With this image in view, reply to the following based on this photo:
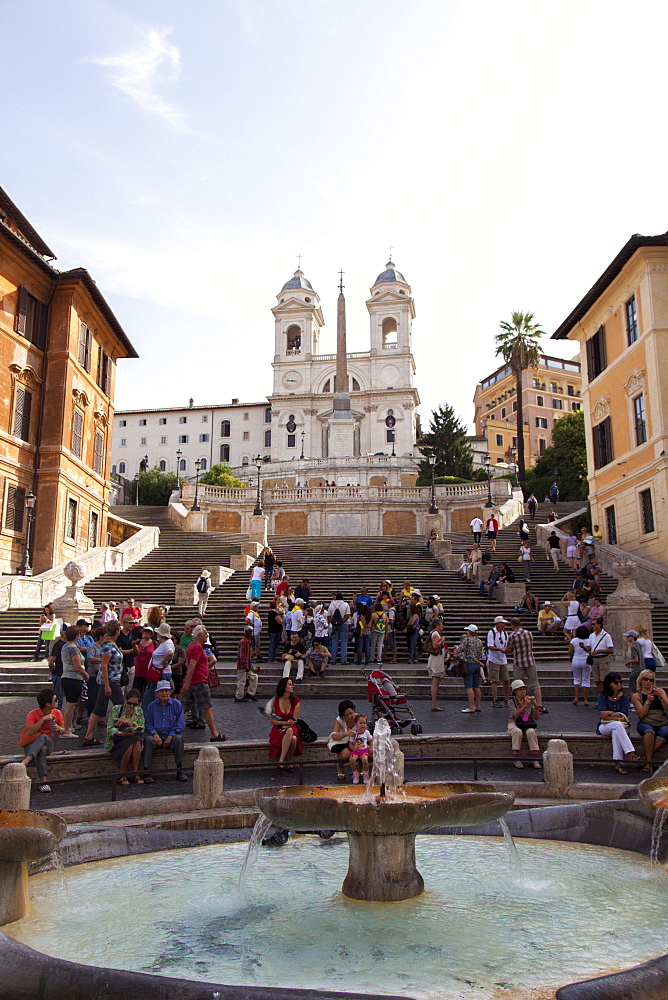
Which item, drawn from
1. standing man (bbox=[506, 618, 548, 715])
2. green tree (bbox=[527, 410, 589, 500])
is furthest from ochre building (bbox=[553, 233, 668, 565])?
green tree (bbox=[527, 410, 589, 500])

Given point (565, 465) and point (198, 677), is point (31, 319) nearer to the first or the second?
point (198, 677)

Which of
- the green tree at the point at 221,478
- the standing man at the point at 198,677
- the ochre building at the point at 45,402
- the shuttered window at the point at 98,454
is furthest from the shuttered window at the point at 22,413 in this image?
the green tree at the point at 221,478

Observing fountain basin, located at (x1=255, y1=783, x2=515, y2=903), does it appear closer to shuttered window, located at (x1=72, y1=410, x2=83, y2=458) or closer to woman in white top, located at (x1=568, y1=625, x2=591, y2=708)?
woman in white top, located at (x1=568, y1=625, x2=591, y2=708)

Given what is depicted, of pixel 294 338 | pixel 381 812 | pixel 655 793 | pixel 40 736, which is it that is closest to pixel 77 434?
pixel 40 736

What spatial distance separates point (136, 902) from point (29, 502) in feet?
65.6

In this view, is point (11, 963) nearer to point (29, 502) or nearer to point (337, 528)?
point (29, 502)

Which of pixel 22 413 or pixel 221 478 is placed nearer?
pixel 22 413

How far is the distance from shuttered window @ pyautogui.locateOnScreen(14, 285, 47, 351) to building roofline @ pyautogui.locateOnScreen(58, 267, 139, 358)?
4.72 ft

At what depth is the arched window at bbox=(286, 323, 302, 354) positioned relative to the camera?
90.9 m

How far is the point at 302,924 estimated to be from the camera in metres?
5.52

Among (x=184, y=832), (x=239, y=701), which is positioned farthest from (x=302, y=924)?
(x=239, y=701)

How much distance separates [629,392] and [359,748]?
71.4 ft

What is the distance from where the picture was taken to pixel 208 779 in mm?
7871

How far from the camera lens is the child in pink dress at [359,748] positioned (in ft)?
28.4
